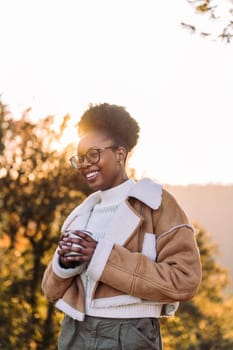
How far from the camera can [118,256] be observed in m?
2.99

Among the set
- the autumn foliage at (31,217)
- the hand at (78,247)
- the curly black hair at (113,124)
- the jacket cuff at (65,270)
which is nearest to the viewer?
the hand at (78,247)

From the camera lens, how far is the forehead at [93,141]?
3.14 m

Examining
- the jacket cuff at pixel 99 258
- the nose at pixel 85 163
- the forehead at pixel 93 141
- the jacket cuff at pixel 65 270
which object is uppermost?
the forehead at pixel 93 141

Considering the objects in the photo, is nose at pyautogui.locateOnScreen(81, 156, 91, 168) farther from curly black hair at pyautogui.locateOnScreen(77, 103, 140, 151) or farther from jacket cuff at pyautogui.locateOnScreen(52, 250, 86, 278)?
jacket cuff at pyautogui.locateOnScreen(52, 250, 86, 278)

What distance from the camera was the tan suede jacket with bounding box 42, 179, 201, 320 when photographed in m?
2.96

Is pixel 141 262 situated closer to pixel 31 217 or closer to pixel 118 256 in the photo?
pixel 118 256

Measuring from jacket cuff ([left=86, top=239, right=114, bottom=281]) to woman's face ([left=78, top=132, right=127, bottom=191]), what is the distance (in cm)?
28

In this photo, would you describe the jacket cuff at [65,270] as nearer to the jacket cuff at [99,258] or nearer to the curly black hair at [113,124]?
the jacket cuff at [99,258]

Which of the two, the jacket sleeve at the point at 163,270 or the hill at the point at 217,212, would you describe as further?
the hill at the point at 217,212

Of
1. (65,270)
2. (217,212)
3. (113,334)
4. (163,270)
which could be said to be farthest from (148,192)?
(217,212)

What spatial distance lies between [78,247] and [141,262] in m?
0.24

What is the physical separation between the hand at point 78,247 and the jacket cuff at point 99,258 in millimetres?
19

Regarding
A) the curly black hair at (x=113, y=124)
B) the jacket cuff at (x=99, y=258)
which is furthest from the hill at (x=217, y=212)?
the jacket cuff at (x=99, y=258)

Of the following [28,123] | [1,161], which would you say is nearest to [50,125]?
[28,123]
